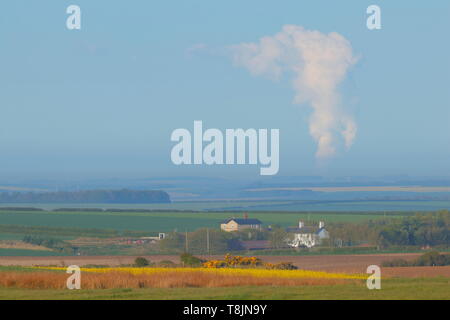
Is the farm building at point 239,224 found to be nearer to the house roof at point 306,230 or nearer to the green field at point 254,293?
the house roof at point 306,230

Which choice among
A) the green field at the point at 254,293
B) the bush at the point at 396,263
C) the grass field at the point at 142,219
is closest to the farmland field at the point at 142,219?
the grass field at the point at 142,219

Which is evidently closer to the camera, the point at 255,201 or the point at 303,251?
the point at 303,251

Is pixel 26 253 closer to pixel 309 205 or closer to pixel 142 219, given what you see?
pixel 142 219

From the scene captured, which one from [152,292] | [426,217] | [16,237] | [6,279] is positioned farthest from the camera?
[16,237]

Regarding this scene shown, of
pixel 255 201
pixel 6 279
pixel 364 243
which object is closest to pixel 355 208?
pixel 255 201

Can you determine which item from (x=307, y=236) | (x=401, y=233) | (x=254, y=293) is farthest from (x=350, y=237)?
(x=254, y=293)
